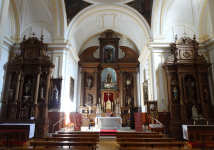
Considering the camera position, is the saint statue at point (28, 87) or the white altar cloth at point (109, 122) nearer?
the saint statue at point (28, 87)

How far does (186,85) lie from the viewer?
10133 mm

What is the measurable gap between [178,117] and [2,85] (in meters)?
10.7

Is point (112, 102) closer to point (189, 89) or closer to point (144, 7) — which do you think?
point (189, 89)

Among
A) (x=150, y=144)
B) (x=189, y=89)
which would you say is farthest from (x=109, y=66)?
(x=150, y=144)

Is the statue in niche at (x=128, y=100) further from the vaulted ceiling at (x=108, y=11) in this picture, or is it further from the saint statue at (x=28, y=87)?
the saint statue at (x=28, y=87)

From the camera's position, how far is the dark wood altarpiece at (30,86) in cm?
944

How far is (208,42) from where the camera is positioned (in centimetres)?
1085

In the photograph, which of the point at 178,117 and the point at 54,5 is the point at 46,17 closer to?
the point at 54,5

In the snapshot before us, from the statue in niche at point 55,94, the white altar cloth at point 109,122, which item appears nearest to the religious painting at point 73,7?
the statue in niche at point 55,94

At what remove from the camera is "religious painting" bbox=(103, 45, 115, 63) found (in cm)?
1575

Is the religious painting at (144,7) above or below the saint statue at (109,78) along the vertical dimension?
above

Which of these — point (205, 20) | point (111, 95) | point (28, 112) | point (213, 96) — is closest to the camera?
point (28, 112)

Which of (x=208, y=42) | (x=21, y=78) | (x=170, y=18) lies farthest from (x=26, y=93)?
(x=208, y=42)

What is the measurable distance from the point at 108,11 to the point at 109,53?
423 centimetres
